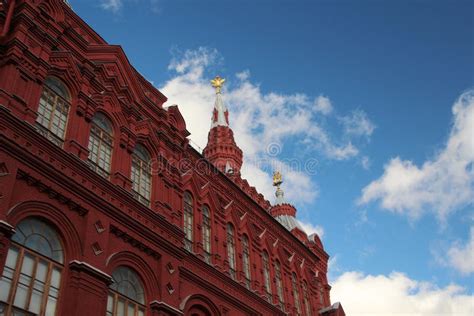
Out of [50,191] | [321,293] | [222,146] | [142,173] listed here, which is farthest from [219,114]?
[50,191]

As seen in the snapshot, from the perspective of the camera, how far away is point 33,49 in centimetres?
1934

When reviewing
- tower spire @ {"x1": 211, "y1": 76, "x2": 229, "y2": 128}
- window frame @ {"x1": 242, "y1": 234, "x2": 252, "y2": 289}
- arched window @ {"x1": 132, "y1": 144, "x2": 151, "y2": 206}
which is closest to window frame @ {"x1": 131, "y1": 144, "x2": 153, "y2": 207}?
arched window @ {"x1": 132, "y1": 144, "x2": 151, "y2": 206}

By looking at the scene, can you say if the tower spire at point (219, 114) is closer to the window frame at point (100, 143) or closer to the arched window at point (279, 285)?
the arched window at point (279, 285)

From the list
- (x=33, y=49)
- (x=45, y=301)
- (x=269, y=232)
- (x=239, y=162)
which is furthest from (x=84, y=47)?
(x=239, y=162)

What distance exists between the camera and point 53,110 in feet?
63.5

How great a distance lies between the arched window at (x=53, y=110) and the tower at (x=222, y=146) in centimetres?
1985

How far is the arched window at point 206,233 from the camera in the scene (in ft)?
82.3

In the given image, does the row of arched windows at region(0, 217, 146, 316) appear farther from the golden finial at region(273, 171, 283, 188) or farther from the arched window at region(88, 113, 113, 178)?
the golden finial at region(273, 171, 283, 188)

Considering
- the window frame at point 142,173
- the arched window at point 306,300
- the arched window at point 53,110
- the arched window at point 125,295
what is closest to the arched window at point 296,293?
the arched window at point 306,300

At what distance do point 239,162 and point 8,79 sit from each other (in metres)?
24.9

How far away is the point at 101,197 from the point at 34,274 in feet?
12.7

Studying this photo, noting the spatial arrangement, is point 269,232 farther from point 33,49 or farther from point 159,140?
point 33,49

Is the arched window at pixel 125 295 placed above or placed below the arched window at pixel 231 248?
below

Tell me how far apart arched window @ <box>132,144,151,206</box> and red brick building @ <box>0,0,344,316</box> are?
61mm
